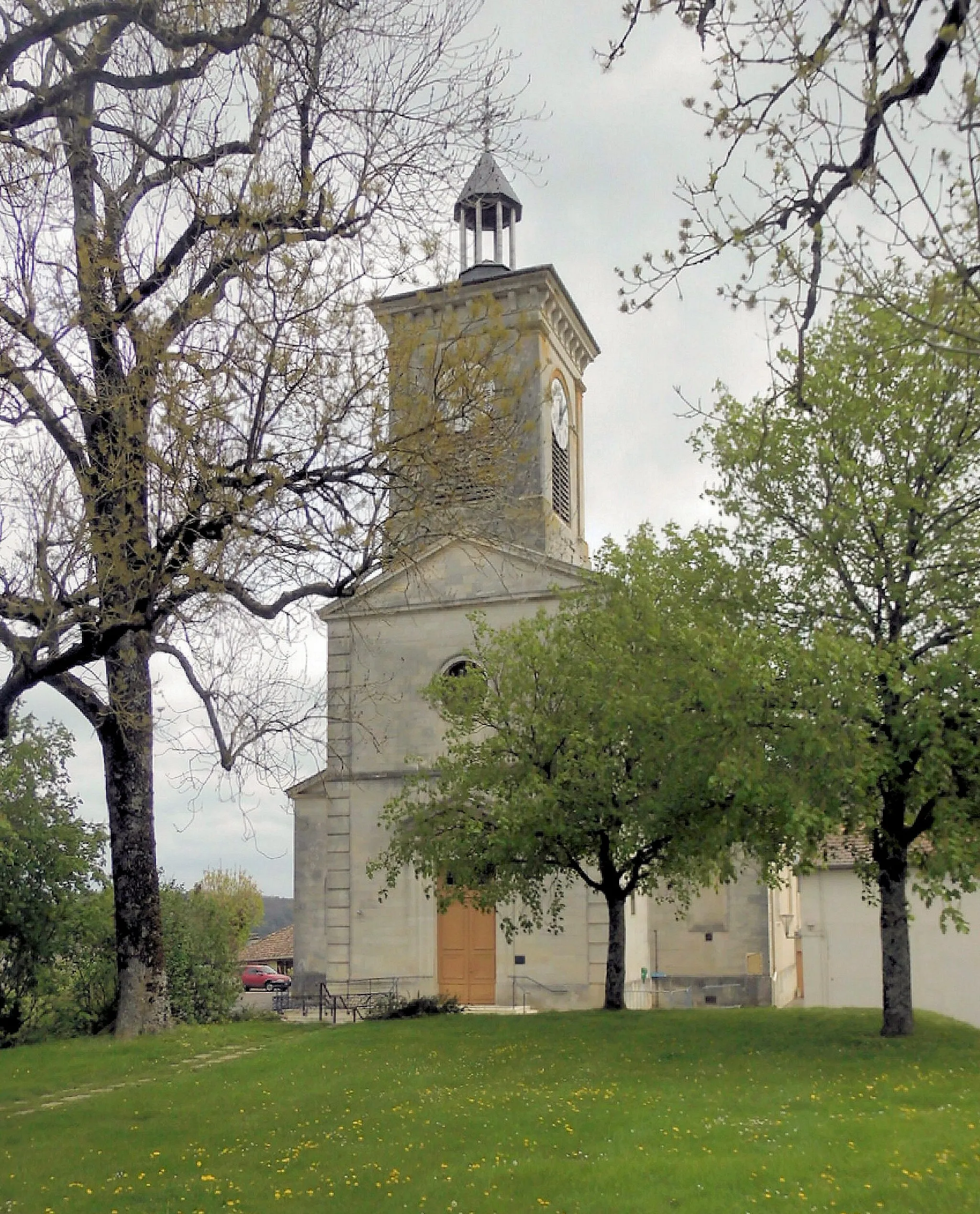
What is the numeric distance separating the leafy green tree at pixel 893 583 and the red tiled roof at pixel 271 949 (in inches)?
2269

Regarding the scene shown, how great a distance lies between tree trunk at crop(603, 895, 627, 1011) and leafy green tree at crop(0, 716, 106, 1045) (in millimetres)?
8774

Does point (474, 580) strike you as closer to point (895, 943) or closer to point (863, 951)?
point (863, 951)

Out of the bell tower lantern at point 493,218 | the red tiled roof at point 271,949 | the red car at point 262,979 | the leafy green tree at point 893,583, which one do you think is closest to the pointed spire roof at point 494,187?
the bell tower lantern at point 493,218

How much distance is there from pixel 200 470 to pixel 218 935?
13.8 meters

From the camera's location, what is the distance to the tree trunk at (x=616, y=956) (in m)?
21.0

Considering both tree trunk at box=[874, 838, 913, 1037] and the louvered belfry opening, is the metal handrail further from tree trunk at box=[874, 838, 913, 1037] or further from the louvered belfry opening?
the louvered belfry opening

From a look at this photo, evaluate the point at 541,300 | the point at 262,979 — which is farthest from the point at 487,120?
the point at 262,979

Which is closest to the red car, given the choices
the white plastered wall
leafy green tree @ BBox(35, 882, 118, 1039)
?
the white plastered wall

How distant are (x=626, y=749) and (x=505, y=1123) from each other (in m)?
9.07

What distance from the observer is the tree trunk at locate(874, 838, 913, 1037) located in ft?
53.5

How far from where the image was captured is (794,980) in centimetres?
4131

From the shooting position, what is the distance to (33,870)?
19.3m

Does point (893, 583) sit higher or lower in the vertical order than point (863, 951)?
higher

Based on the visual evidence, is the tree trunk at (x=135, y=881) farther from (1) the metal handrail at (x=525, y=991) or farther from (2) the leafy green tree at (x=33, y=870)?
(1) the metal handrail at (x=525, y=991)
